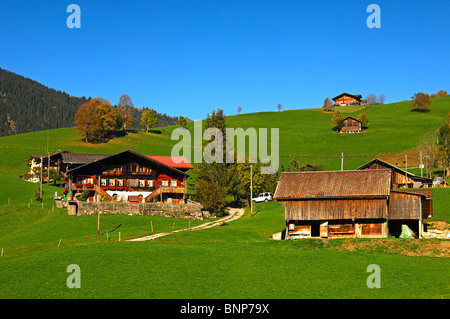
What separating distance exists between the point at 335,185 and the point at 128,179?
1507 inches

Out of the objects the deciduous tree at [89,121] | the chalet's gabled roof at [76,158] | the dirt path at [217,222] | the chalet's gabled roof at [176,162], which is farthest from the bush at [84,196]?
the deciduous tree at [89,121]

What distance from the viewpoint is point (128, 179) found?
75.8 m

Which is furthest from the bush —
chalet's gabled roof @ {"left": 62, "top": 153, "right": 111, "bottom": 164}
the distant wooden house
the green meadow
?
the distant wooden house

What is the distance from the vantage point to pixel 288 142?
151 meters

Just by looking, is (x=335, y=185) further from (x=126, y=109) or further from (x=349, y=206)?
(x=126, y=109)

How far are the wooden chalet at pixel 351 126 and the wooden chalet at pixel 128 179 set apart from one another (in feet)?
312

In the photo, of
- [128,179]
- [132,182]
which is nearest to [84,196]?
[128,179]

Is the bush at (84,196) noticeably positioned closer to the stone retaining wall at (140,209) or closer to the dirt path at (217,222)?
the stone retaining wall at (140,209)

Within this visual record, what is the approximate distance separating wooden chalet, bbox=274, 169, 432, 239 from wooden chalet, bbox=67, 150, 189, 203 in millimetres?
28871

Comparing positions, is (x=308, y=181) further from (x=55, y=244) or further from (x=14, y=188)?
(x=14, y=188)

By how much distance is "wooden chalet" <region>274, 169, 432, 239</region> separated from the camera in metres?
46.8

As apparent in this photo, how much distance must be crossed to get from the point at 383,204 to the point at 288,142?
105 meters
